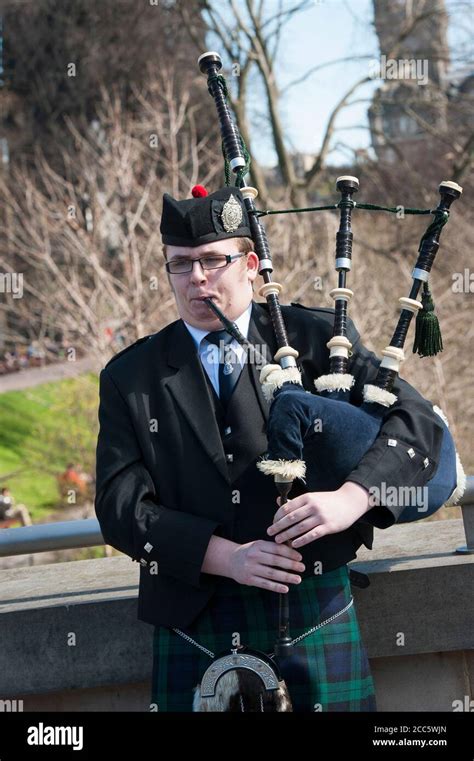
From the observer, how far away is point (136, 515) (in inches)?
89.8

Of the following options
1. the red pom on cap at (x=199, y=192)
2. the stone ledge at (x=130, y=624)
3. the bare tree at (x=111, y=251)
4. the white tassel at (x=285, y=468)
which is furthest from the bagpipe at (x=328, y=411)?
the bare tree at (x=111, y=251)

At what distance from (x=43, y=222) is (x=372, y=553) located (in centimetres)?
923

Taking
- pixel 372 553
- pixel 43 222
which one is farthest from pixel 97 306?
pixel 372 553

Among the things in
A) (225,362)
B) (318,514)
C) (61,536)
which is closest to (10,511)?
(61,536)

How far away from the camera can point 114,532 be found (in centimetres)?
231

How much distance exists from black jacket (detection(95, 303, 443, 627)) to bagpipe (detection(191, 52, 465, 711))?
0.14ft

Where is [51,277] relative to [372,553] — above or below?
above

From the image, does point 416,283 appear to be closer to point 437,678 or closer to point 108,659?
point 437,678

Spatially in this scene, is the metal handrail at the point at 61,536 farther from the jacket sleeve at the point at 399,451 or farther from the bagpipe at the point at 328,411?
the jacket sleeve at the point at 399,451

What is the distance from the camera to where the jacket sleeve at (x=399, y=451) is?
2.19 m

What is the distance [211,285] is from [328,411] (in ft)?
1.36

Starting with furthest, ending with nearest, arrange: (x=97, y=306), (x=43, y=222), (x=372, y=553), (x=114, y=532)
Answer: (x=43, y=222) < (x=97, y=306) < (x=372, y=553) < (x=114, y=532)

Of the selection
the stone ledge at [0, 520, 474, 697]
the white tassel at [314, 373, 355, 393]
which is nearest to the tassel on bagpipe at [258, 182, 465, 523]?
the white tassel at [314, 373, 355, 393]

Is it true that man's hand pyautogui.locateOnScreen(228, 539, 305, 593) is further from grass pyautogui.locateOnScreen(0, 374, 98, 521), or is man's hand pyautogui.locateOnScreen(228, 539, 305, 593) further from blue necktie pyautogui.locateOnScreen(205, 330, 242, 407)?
grass pyautogui.locateOnScreen(0, 374, 98, 521)
